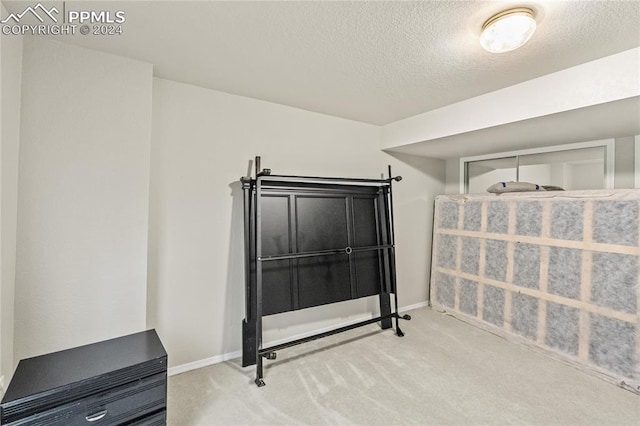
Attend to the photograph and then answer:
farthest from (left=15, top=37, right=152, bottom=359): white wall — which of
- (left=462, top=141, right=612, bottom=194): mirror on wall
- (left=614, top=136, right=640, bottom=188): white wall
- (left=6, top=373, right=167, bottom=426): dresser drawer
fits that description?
(left=614, top=136, right=640, bottom=188): white wall

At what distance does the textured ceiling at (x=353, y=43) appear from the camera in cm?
150

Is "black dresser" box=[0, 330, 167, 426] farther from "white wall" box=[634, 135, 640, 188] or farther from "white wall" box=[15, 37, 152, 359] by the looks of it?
"white wall" box=[634, 135, 640, 188]

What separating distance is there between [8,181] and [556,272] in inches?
165

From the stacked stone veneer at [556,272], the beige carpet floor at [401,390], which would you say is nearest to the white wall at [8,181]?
the beige carpet floor at [401,390]

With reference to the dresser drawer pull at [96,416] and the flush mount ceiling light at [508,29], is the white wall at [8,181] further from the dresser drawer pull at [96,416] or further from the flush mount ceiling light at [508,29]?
the flush mount ceiling light at [508,29]

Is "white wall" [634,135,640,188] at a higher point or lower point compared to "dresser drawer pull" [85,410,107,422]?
higher

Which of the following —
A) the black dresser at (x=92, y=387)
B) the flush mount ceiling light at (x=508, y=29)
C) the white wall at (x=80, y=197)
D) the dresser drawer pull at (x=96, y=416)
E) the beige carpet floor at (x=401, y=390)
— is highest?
the flush mount ceiling light at (x=508, y=29)

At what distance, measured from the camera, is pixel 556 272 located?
2.83 metres

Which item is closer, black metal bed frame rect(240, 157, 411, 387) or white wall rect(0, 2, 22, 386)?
white wall rect(0, 2, 22, 386)

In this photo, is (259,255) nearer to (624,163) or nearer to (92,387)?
(92,387)

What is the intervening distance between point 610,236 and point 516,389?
4.97ft

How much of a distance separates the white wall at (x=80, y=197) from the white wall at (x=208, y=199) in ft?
0.91

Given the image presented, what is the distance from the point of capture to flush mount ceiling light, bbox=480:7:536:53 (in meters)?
1.47

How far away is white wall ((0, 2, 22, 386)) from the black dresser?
19 cm
